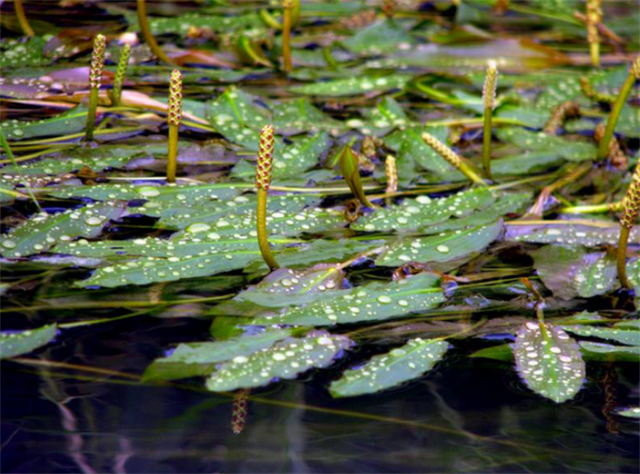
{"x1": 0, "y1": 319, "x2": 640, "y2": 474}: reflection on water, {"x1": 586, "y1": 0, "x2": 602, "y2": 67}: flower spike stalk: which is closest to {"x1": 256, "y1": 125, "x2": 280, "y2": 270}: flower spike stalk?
{"x1": 0, "y1": 319, "x2": 640, "y2": 474}: reflection on water

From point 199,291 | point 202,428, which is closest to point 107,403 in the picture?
point 202,428

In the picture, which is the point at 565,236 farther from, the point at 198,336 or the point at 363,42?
the point at 363,42

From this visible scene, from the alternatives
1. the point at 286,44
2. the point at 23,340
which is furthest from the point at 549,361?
the point at 286,44

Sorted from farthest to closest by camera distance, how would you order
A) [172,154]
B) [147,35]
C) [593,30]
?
[593,30], [147,35], [172,154]

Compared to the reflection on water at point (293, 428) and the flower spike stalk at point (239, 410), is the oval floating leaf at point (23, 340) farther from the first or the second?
the flower spike stalk at point (239, 410)

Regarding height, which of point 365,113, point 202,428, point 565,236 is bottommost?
point 202,428

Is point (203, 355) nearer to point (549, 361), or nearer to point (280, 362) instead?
point (280, 362)

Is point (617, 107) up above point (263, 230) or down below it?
above

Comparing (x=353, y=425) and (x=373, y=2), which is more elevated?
(x=373, y=2)
